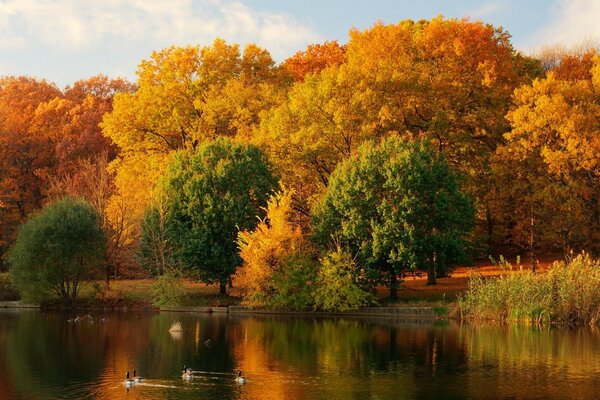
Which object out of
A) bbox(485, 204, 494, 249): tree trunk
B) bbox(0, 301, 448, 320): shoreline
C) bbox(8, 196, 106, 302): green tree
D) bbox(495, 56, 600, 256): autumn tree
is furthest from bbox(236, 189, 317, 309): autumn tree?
bbox(485, 204, 494, 249): tree trunk

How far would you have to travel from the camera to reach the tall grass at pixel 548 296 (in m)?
43.8

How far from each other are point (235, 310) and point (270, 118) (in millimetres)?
16294

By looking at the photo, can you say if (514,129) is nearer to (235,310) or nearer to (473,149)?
(473,149)

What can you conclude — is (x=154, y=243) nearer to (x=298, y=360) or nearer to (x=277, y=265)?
(x=277, y=265)

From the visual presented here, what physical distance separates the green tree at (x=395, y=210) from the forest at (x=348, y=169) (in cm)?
14

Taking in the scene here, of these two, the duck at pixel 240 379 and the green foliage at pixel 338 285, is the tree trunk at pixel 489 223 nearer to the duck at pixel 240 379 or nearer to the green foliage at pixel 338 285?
the green foliage at pixel 338 285

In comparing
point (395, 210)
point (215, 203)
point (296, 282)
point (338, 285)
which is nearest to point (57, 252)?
point (215, 203)

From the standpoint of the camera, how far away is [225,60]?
2790 inches

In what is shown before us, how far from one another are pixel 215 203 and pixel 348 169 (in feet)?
33.5

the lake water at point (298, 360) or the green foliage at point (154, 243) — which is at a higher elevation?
the green foliage at point (154, 243)

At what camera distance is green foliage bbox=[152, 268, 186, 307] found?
5556cm

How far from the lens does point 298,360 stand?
33.0 m

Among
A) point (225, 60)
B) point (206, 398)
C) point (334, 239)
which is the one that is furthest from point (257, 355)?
point (225, 60)

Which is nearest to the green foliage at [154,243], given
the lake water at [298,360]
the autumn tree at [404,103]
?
the lake water at [298,360]
